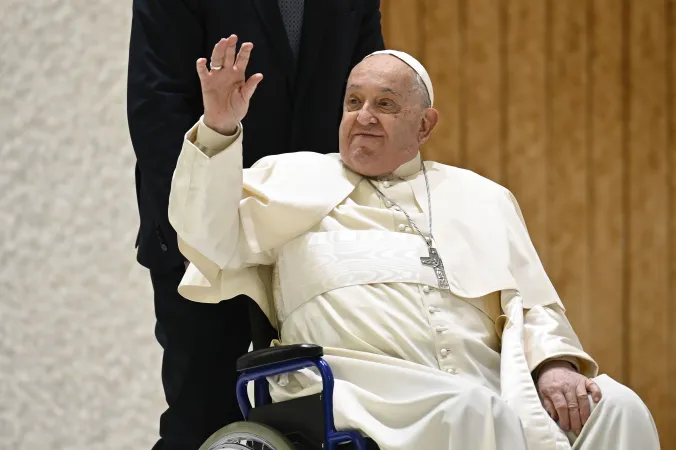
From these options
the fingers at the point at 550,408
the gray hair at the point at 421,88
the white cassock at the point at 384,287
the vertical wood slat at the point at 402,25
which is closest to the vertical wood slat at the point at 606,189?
the vertical wood slat at the point at 402,25

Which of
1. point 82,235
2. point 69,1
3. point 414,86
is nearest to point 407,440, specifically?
point 414,86

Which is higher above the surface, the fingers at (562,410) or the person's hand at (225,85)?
the person's hand at (225,85)

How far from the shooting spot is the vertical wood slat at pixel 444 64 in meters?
4.32

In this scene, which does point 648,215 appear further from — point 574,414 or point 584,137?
point 574,414

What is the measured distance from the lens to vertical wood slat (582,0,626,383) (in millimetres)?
4441

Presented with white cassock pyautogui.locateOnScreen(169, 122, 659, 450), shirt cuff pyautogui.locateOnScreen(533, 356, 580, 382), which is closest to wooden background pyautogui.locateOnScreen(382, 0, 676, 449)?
white cassock pyautogui.locateOnScreen(169, 122, 659, 450)

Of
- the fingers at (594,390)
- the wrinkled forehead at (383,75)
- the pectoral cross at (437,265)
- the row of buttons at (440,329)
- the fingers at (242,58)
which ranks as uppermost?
the fingers at (242,58)

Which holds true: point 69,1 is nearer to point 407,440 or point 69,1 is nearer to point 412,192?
point 412,192

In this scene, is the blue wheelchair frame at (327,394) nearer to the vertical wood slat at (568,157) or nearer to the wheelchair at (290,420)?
the wheelchair at (290,420)

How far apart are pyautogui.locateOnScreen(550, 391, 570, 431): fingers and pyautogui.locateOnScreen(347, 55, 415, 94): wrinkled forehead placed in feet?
2.78

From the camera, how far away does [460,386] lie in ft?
6.75

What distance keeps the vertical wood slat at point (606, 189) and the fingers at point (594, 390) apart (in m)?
2.26

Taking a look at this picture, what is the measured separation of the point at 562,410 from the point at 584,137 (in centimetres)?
243

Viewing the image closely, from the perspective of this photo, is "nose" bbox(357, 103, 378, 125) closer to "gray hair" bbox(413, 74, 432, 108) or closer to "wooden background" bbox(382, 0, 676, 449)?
"gray hair" bbox(413, 74, 432, 108)
